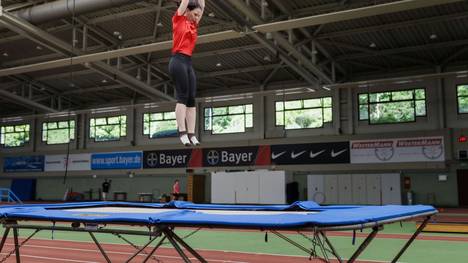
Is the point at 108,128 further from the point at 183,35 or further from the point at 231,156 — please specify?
the point at 183,35

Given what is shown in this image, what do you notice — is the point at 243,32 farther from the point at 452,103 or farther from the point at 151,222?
the point at 151,222

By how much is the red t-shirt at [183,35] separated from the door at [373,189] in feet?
58.3

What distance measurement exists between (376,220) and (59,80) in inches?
1000

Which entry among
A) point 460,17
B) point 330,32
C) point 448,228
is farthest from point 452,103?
point 448,228

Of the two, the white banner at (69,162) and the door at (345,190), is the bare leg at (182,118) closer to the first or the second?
the door at (345,190)

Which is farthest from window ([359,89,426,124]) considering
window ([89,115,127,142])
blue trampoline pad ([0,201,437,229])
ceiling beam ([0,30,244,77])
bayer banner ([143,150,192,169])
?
blue trampoline pad ([0,201,437,229])

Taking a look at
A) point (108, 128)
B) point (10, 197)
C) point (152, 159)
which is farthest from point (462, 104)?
point (10, 197)

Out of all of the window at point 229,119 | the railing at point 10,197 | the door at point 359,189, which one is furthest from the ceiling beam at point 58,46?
the door at point 359,189

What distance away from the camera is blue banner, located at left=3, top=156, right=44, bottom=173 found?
29.5 metres

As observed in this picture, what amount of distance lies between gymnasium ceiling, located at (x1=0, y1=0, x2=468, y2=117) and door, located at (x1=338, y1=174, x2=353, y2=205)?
4478mm

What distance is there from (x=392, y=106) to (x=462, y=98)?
285 centimetres

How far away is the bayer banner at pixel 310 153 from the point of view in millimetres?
21734

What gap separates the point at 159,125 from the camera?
26.3m

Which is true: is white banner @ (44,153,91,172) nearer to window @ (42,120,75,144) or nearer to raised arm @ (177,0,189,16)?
window @ (42,120,75,144)
